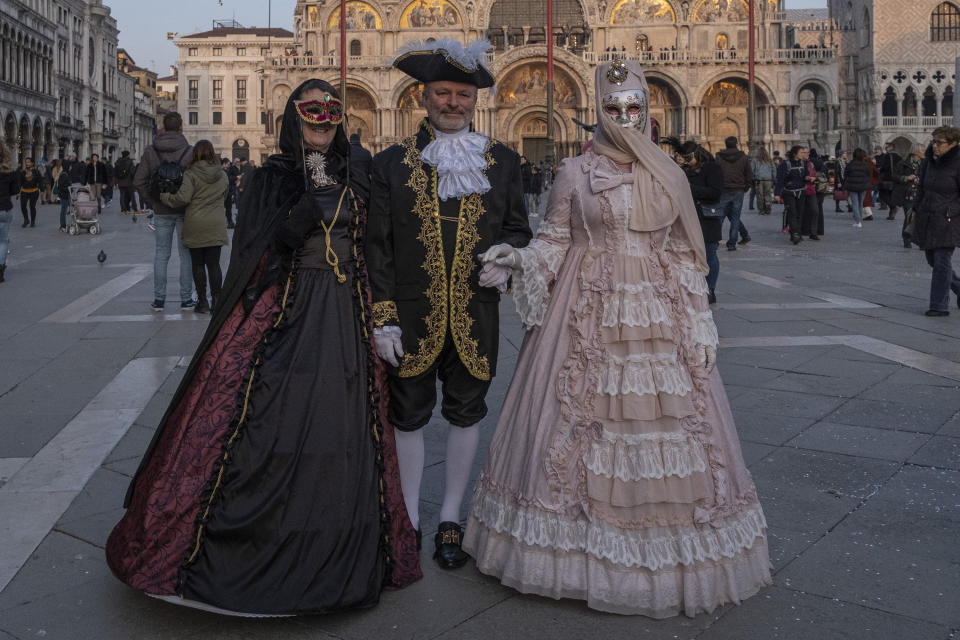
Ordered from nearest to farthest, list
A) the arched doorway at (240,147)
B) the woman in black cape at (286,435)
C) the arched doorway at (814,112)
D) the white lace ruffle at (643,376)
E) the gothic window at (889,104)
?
1. the woman in black cape at (286,435)
2. the white lace ruffle at (643,376)
3. the gothic window at (889,104)
4. the arched doorway at (814,112)
5. the arched doorway at (240,147)

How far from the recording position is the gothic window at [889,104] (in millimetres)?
45156

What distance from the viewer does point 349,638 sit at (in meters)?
2.53

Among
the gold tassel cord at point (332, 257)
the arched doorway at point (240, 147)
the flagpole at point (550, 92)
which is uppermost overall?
the arched doorway at point (240, 147)

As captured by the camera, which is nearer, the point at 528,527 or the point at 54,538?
the point at 528,527

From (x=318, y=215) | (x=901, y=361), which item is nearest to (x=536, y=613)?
(x=318, y=215)

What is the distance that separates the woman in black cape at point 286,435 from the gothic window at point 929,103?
1906 inches

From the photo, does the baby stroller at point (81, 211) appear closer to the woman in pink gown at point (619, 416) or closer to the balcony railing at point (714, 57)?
the woman in pink gown at point (619, 416)

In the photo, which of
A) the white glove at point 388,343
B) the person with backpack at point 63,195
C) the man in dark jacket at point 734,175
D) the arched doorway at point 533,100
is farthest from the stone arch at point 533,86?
the white glove at point 388,343

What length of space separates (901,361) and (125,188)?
Answer: 2008cm

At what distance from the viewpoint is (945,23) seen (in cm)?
4506

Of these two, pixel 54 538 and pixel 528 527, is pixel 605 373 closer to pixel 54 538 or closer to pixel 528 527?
pixel 528 527

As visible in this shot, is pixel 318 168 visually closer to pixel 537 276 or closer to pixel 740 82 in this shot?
pixel 537 276

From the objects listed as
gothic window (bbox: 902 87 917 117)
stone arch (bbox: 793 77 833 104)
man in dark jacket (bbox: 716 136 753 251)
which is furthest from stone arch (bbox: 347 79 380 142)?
man in dark jacket (bbox: 716 136 753 251)

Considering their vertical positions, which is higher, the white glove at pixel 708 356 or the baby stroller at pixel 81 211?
the baby stroller at pixel 81 211
